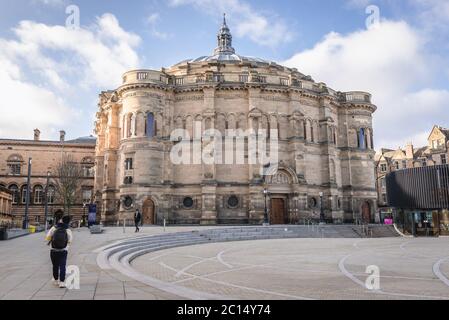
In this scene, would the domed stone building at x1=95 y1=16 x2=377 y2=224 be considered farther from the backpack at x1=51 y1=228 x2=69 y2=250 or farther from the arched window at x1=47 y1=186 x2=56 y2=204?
the backpack at x1=51 y1=228 x2=69 y2=250

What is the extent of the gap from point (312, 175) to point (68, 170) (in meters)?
32.4

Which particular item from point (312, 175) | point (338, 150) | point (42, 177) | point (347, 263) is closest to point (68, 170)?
point (42, 177)

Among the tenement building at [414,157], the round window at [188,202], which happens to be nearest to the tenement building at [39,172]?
the round window at [188,202]

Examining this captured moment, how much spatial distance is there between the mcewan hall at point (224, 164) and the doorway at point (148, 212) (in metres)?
0.11

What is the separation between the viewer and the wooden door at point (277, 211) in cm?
4200

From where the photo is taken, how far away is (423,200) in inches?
1405

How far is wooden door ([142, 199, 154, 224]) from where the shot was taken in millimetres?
40719

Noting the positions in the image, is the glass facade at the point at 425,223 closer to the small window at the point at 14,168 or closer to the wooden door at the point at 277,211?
the wooden door at the point at 277,211

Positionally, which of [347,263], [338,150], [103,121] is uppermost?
[103,121]
